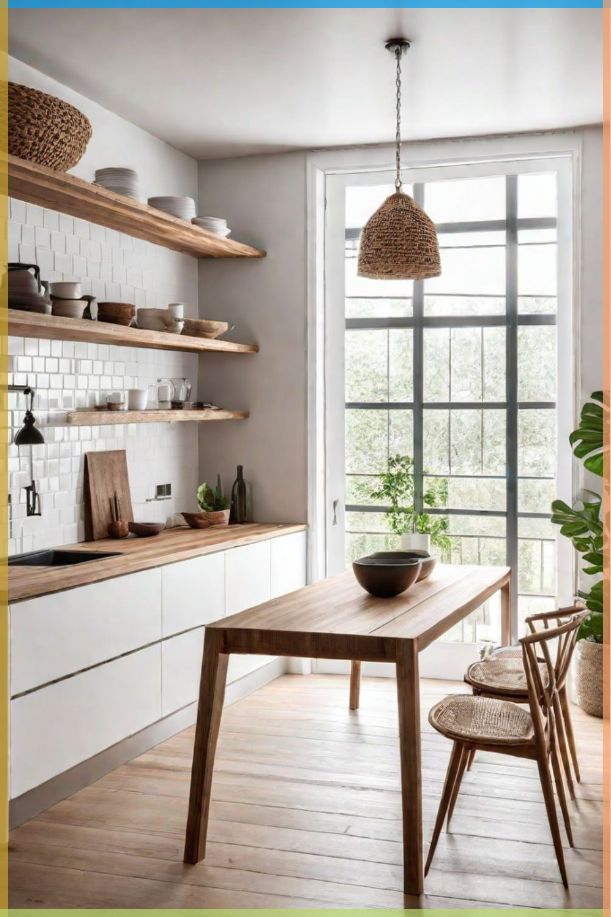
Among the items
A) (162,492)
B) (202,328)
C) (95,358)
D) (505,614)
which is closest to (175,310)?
(202,328)

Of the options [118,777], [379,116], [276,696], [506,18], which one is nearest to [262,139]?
[379,116]

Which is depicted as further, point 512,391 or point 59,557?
point 512,391

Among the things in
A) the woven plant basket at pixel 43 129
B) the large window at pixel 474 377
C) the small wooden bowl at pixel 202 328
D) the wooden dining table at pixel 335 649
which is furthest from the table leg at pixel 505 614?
the woven plant basket at pixel 43 129

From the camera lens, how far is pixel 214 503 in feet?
18.0

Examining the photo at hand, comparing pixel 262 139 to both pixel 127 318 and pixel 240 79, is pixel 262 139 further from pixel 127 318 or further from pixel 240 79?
pixel 127 318

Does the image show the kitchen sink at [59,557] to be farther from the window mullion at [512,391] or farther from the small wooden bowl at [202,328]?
the window mullion at [512,391]

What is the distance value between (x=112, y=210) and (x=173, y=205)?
1.92 ft

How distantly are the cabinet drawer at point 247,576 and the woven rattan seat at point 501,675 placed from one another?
55.0 inches

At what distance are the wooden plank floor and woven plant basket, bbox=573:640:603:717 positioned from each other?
264mm

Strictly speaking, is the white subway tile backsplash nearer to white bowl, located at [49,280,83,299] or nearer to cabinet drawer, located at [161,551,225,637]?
white bowl, located at [49,280,83,299]

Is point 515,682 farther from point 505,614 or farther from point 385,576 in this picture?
point 505,614

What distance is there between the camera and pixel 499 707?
3234 millimetres

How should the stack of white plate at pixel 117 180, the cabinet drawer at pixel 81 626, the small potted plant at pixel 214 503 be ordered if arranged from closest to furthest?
the cabinet drawer at pixel 81 626, the stack of white plate at pixel 117 180, the small potted plant at pixel 214 503

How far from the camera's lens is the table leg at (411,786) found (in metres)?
2.86
